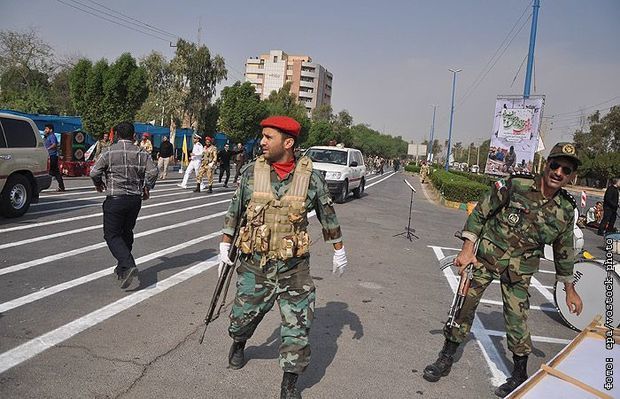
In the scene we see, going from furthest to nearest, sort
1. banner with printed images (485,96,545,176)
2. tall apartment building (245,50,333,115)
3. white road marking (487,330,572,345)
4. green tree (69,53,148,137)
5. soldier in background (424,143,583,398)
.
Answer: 1. tall apartment building (245,50,333,115)
2. green tree (69,53,148,137)
3. banner with printed images (485,96,545,176)
4. white road marking (487,330,572,345)
5. soldier in background (424,143,583,398)

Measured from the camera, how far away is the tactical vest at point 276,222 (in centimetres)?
321

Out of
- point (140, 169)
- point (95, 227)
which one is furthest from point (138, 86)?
point (140, 169)

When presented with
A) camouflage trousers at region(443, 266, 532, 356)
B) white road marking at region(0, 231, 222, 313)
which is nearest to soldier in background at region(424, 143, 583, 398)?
camouflage trousers at region(443, 266, 532, 356)

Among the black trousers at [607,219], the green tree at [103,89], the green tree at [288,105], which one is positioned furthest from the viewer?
the green tree at [288,105]

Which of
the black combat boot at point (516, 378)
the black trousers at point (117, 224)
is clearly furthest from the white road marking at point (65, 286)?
the black combat boot at point (516, 378)

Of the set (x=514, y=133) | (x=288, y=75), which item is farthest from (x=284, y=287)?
(x=288, y=75)

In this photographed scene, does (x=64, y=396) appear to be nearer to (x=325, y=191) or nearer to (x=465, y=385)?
(x=325, y=191)

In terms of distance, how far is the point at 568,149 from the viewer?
132 inches

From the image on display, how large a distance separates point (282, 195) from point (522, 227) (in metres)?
1.82

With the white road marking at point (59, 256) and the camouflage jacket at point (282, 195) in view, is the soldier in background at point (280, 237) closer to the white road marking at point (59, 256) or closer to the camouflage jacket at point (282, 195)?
the camouflage jacket at point (282, 195)

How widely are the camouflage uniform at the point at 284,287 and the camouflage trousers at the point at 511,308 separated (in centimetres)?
117

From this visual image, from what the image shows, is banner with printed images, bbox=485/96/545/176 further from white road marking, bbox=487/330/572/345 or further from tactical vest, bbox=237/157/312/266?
Answer: tactical vest, bbox=237/157/312/266

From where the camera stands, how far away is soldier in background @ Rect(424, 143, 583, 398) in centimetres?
342

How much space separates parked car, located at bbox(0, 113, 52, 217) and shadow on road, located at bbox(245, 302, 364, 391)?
6817 mm
